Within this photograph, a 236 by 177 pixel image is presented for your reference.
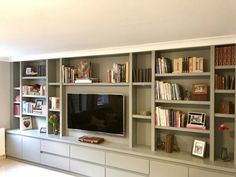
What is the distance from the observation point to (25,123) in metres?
5.15

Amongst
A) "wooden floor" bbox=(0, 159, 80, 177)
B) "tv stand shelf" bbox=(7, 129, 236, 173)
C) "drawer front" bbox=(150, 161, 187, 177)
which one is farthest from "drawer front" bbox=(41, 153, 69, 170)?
"drawer front" bbox=(150, 161, 187, 177)

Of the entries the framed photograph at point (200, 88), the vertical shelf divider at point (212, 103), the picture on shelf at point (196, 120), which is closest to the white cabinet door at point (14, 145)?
the picture on shelf at point (196, 120)

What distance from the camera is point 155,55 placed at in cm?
357

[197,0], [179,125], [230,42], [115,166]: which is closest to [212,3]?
[197,0]

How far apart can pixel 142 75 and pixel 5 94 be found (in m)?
3.25

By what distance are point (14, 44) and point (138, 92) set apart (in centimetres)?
207

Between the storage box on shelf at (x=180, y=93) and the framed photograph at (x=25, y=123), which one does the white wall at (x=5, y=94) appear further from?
the storage box on shelf at (x=180, y=93)

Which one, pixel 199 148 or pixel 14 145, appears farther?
pixel 14 145

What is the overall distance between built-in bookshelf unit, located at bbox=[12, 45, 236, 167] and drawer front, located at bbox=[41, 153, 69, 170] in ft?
1.56

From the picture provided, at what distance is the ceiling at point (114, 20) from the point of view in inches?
72.9

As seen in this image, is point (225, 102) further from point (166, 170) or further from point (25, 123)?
point (25, 123)

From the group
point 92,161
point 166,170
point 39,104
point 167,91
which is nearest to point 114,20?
point 167,91

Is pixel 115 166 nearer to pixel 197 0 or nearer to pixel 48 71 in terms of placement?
pixel 48 71

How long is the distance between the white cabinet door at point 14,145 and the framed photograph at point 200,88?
360cm
